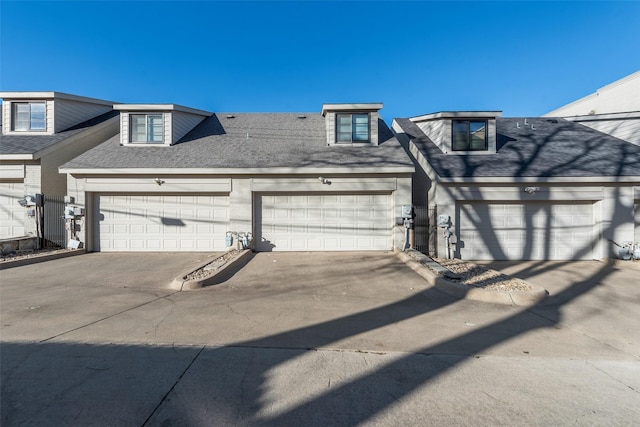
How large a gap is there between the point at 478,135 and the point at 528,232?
164 inches

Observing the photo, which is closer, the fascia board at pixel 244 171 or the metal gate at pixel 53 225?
the fascia board at pixel 244 171

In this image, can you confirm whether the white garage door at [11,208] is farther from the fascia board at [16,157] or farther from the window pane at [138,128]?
the window pane at [138,128]

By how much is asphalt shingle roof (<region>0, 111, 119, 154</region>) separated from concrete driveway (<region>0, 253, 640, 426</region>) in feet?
25.4

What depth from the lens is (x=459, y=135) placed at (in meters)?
12.1

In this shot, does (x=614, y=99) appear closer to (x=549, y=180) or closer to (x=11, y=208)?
(x=549, y=180)

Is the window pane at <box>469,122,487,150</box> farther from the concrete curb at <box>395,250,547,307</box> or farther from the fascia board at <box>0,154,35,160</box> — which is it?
the fascia board at <box>0,154,35,160</box>

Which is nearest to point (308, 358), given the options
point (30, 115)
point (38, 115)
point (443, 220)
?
point (443, 220)

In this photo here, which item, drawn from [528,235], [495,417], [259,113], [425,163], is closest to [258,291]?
[495,417]

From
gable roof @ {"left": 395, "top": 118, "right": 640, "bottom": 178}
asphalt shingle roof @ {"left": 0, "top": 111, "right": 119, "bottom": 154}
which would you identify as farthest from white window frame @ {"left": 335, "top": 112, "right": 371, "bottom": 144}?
asphalt shingle roof @ {"left": 0, "top": 111, "right": 119, "bottom": 154}

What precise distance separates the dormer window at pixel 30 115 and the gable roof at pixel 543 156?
16107 mm

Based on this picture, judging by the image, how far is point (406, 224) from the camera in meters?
10.6

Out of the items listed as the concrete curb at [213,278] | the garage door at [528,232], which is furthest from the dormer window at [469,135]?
the concrete curb at [213,278]

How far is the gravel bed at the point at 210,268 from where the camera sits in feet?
22.8

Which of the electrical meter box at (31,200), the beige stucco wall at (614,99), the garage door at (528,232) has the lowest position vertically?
the garage door at (528,232)
